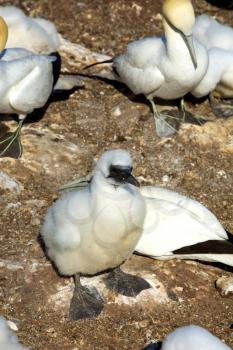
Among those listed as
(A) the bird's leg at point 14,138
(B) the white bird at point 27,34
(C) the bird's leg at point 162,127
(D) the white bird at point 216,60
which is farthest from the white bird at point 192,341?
(B) the white bird at point 27,34

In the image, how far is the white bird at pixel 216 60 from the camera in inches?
346

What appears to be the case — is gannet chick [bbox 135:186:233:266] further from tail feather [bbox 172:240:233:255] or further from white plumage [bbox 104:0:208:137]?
white plumage [bbox 104:0:208:137]

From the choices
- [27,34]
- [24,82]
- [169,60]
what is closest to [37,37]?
[27,34]

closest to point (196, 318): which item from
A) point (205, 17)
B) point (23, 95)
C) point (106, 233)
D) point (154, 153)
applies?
point (106, 233)

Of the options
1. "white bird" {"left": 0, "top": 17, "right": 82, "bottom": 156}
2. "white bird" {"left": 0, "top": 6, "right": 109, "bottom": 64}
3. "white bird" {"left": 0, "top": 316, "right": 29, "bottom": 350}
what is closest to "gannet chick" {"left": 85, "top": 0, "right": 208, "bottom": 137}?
"white bird" {"left": 0, "top": 17, "right": 82, "bottom": 156}

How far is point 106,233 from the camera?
21.1 ft

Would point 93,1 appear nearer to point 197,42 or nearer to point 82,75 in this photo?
point 82,75

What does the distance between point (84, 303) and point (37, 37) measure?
3843 millimetres

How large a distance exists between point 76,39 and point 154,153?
96.1 inches

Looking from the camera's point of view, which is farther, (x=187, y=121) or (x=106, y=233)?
(x=187, y=121)

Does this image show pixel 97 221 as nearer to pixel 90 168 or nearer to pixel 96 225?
pixel 96 225

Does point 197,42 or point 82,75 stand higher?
point 197,42

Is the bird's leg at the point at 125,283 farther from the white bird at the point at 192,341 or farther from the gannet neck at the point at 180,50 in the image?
the gannet neck at the point at 180,50

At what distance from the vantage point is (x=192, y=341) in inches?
208
